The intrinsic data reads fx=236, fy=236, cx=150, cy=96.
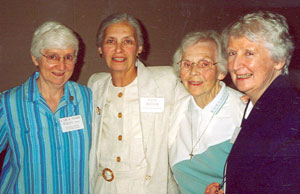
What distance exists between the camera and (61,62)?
2.05 meters

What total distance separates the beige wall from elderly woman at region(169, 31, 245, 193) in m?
1.44

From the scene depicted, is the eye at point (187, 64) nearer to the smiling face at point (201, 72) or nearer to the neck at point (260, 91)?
the smiling face at point (201, 72)

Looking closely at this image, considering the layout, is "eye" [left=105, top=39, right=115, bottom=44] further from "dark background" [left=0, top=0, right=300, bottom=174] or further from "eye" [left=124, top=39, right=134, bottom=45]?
"dark background" [left=0, top=0, right=300, bottom=174]

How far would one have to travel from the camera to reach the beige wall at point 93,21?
3.21 meters

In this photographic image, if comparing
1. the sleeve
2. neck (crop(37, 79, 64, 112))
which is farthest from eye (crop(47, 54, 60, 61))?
the sleeve

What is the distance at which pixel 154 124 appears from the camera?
205cm

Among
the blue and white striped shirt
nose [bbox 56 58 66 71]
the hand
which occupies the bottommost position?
the hand

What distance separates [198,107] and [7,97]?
161 cm

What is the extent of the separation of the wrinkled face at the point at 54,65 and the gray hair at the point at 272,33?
4.77 ft

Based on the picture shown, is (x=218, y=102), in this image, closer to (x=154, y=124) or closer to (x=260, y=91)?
(x=260, y=91)

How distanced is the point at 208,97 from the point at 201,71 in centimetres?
25

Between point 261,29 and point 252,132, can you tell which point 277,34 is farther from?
point 252,132

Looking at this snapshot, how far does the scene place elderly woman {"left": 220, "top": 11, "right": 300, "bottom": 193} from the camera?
123 centimetres

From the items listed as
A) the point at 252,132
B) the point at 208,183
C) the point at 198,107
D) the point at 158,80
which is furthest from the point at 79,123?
the point at 252,132
